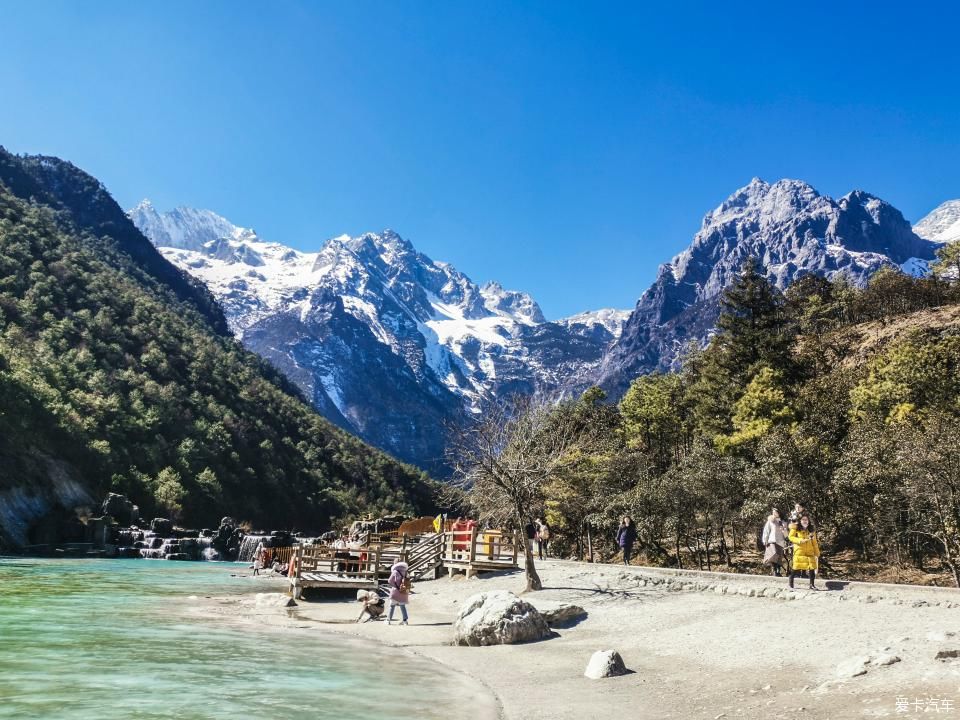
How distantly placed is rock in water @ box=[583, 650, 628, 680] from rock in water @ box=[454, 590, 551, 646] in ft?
13.7

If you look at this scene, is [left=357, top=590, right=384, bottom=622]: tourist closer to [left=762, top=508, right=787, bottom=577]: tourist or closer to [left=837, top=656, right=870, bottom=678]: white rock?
[left=762, top=508, right=787, bottom=577]: tourist

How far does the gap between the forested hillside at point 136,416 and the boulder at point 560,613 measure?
177 feet

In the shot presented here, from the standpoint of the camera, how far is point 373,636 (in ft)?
65.5

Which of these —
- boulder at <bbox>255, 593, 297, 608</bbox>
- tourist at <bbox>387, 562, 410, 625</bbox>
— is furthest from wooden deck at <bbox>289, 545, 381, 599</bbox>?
tourist at <bbox>387, 562, 410, 625</bbox>

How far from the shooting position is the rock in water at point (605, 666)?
13195 mm

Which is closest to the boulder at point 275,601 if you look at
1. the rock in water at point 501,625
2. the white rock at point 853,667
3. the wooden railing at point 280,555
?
the rock in water at point 501,625

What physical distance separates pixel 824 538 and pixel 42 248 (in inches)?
5157

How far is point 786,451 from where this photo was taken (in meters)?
30.0

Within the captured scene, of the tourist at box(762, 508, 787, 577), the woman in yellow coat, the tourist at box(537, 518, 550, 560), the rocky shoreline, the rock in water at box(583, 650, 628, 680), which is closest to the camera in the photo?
the rock in water at box(583, 650, 628, 680)

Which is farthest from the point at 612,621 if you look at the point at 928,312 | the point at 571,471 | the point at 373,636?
the point at 928,312

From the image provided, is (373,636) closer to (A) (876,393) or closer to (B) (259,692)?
(B) (259,692)

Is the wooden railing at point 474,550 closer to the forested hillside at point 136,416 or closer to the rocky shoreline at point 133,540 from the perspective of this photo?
the rocky shoreline at point 133,540

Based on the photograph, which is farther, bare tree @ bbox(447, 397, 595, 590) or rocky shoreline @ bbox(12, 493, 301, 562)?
rocky shoreline @ bbox(12, 493, 301, 562)

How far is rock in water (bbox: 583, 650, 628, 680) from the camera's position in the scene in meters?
13.2
